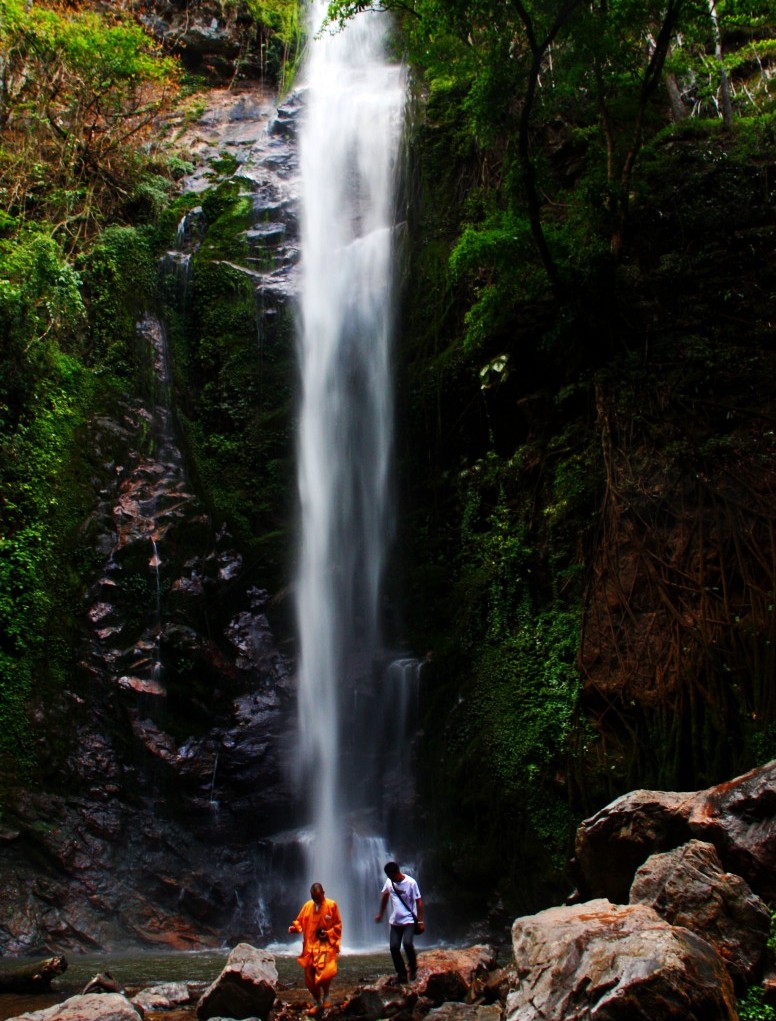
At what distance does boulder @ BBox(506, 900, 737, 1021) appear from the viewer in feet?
11.0

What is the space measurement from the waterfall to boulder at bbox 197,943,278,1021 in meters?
3.85

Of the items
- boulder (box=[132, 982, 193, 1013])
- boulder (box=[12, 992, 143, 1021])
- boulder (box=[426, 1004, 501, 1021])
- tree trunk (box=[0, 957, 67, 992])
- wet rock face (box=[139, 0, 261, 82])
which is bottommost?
boulder (box=[132, 982, 193, 1013])

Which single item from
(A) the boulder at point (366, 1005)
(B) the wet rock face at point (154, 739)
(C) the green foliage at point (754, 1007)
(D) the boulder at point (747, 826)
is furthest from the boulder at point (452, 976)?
(B) the wet rock face at point (154, 739)

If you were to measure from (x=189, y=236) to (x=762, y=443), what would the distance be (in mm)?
12765

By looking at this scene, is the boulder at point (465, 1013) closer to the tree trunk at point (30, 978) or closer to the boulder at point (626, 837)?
the boulder at point (626, 837)

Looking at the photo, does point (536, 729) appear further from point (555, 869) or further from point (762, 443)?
point (762, 443)

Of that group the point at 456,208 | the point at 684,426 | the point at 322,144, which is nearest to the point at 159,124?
the point at 322,144

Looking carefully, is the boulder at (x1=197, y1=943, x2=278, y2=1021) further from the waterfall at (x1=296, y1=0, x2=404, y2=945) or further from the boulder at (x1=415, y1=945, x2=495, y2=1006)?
the waterfall at (x1=296, y1=0, x2=404, y2=945)

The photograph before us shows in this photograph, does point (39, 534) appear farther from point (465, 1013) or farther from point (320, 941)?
point (465, 1013)

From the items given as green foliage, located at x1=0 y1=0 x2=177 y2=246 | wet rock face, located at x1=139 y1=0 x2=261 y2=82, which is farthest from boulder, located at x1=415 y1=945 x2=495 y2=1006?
wet rock face, located at x1=139 y1=0 x2=261 y2=82

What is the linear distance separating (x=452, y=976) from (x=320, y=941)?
1.12 meters

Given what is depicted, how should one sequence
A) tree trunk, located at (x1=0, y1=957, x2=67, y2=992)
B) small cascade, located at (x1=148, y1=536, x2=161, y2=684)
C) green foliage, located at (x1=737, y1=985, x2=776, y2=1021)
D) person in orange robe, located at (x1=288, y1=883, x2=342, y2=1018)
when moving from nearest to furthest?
1. green foliage, located at (x1=737, y1=985, x2=776, y2=1021)
2. person in orange robe, located at (x1=288, y1=883, x2=342, y2=1018)
3. tree trunk, located at (x1=0, y1=957, x2=67, y2=992)
4. small cascade, located at (x1=148, y1=536, x2=161, y2=684)

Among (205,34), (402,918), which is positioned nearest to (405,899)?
(402,918)

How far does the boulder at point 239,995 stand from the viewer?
5867mm
